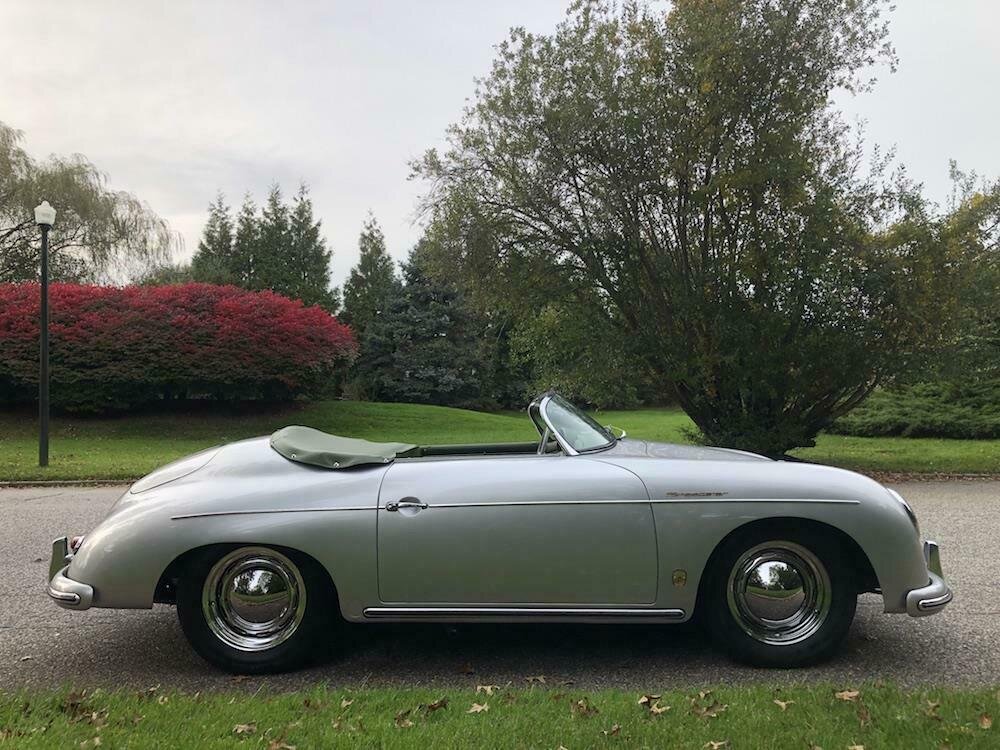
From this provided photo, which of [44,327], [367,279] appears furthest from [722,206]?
[367,279]

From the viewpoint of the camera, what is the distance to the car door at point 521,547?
3.29 meters

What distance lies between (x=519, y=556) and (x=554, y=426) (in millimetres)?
770

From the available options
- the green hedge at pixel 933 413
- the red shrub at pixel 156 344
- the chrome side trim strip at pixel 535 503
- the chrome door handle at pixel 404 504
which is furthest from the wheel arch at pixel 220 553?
the red shrub at pixel 156 344

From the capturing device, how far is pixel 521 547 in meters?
3.29

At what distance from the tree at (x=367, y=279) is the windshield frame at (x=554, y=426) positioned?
1491 inches

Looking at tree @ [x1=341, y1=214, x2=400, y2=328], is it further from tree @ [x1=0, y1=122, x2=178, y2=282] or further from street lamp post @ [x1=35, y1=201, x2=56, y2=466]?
street lamp post @ [x1=35, y1=201, x2=56, y2=466]

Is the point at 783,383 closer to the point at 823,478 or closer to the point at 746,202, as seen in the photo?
the point at 746,202

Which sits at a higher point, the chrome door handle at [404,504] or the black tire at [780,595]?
the chrome door handle at [404,504]

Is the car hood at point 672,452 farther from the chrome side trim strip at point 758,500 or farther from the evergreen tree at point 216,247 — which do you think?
the evergreen tree at point 216,247

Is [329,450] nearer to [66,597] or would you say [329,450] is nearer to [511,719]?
[66,597]

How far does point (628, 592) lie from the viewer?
130 inches

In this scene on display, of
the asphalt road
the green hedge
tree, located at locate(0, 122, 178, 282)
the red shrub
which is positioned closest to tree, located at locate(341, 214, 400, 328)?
tree, located at locate(0, 122, 178, 282)

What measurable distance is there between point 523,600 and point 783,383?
9.83m

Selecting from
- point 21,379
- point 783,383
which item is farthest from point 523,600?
point 21,379
